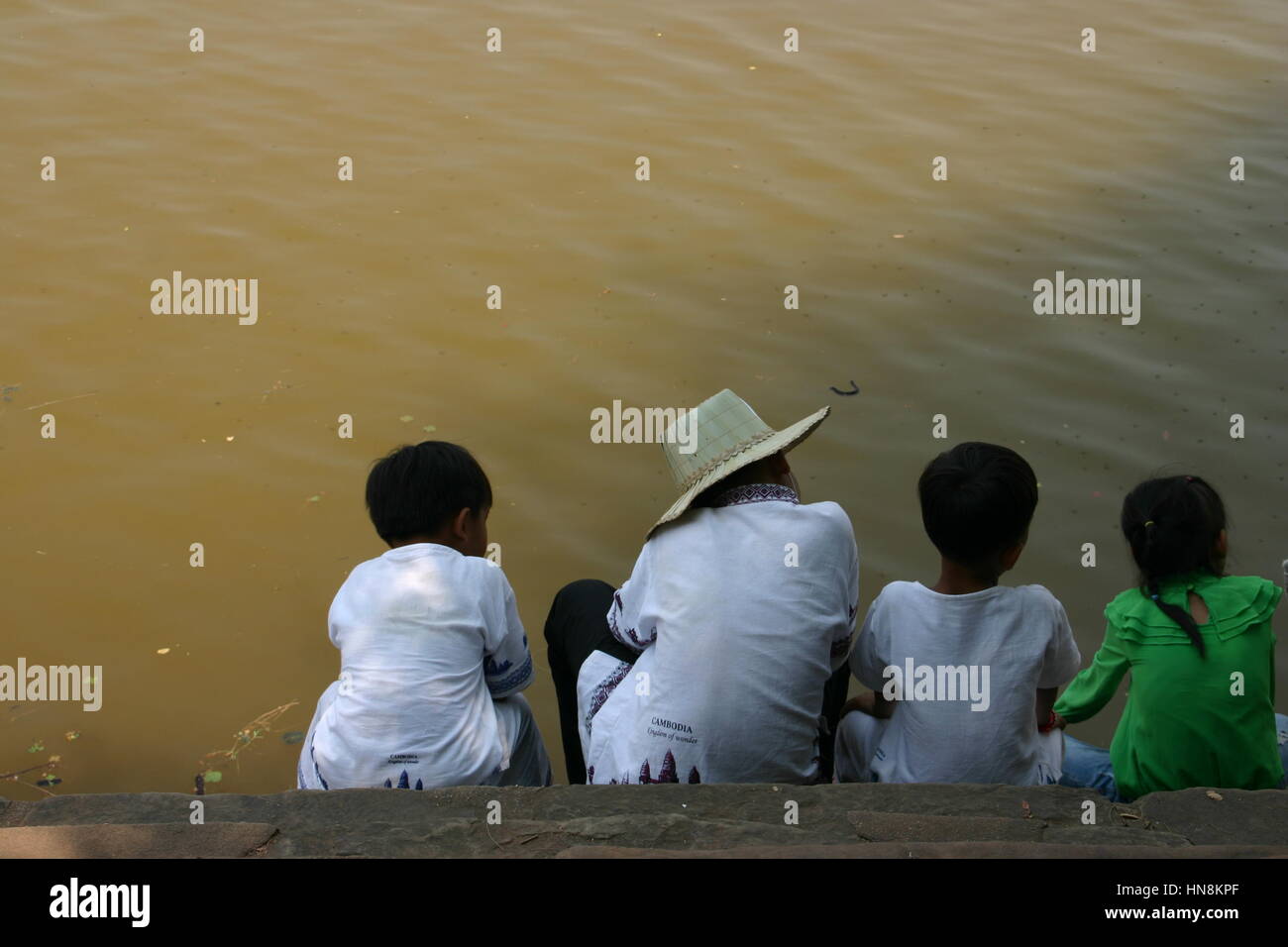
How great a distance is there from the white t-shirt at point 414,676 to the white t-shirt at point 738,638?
28cm

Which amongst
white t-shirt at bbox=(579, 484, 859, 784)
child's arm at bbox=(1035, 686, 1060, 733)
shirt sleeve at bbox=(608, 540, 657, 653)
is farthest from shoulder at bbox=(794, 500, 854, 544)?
child's arm at bbox=(1035, 686, 1060, 733)

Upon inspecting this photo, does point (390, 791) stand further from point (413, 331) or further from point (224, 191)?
point (224, 191)

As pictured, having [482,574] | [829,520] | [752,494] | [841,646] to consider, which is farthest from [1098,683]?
[482,574]

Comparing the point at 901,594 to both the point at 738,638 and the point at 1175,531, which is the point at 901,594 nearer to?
the point at 738,638

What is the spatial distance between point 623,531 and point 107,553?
1.49 m

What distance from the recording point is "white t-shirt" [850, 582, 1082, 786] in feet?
7.65

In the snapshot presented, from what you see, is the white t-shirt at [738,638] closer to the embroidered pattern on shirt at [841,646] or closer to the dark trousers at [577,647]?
the embroidered pattern on shirt at [841,646]

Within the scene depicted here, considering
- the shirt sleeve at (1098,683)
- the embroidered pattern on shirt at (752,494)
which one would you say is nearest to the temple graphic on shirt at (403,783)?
the embroidered pattern on shirt at (752,494)

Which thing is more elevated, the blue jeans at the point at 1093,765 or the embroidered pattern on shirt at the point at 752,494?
the embroidered pattern on shirt at the point at 752,494

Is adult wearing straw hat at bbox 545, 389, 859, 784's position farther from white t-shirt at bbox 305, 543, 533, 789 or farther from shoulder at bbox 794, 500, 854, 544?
white t-shirt at bbox 305, 543, 533, 789

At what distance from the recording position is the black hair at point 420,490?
252cm

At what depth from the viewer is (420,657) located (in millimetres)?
2334

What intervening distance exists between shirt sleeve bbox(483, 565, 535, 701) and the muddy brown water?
0.76 metres

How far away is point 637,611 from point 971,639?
2.01ft
